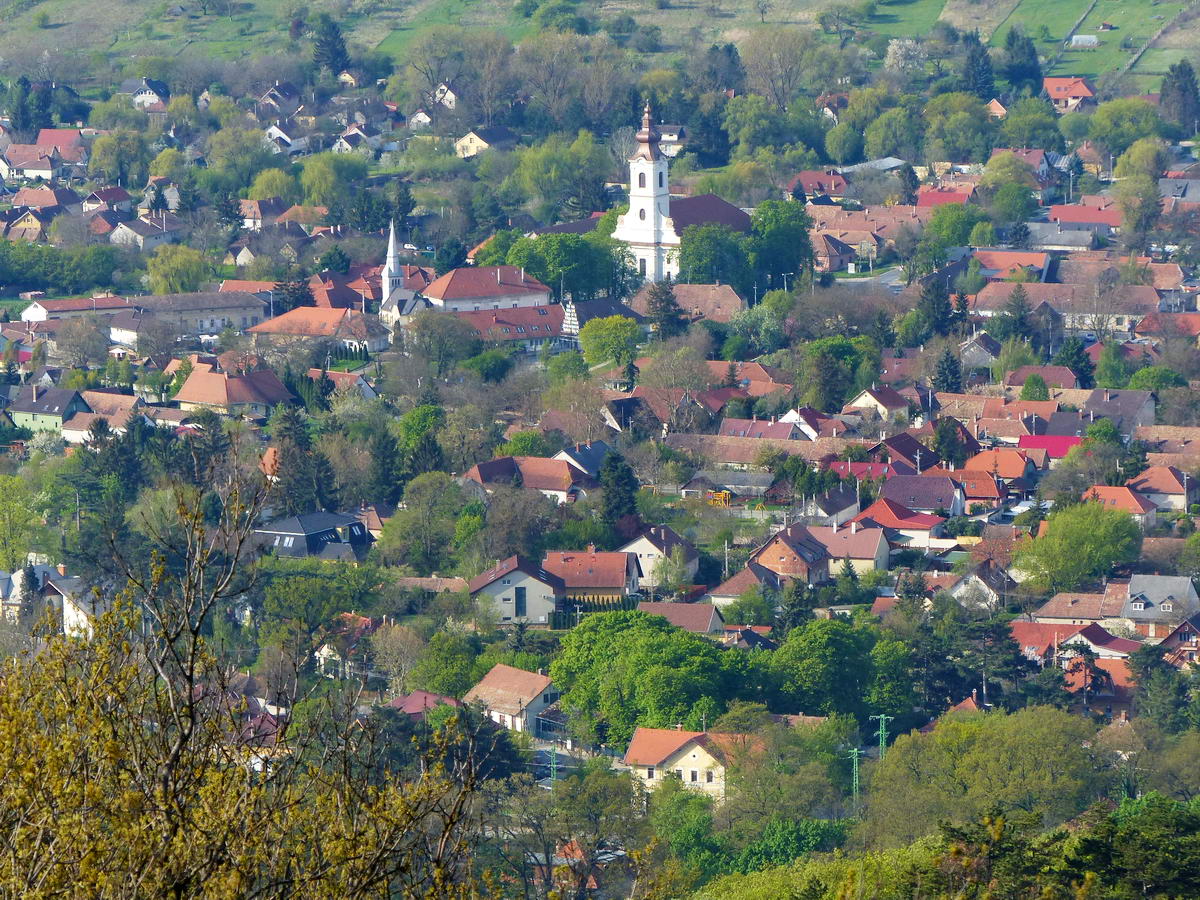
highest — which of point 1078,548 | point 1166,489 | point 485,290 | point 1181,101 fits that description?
point 1078,548

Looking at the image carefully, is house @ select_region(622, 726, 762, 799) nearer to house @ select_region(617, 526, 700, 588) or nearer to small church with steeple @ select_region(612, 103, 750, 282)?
house @ select_region(617, 526, 700, 588)

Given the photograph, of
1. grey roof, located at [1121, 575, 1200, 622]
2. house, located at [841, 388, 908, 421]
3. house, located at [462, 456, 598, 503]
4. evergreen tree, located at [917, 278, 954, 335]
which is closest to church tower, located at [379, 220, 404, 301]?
evergreen tree, located at [917, 278, 954, 335]

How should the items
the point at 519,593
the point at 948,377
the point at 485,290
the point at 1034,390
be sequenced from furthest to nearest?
the point at 485,290
the point at 948,377
the point at 1034,390
the point at 519,593

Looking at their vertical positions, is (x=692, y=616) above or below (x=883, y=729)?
below

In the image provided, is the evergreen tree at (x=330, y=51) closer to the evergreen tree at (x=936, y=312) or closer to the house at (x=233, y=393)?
the evergreen tree at (x=936, y=312)

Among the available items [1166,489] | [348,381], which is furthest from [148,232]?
[1166,489]

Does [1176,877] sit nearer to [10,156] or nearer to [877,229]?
[877,229]

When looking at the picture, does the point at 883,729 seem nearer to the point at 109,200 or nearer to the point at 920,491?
the point at 920,491
